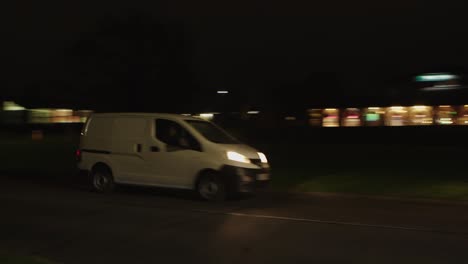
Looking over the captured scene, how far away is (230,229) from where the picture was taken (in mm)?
8711

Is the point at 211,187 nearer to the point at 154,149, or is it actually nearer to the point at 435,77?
the point at 154,149

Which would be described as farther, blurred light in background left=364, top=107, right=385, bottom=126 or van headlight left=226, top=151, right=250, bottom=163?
blurred light in background left=364, top=107, right=385, bottom=126

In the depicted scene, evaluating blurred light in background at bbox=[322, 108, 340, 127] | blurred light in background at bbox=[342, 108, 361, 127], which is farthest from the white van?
blurred light in background at bbox=[322, 108, 340, 127]

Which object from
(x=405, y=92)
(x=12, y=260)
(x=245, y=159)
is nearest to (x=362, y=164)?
(x=245, y=159)

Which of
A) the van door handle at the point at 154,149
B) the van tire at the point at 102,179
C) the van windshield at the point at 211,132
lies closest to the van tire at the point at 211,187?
the van windshield at the point at 211,132

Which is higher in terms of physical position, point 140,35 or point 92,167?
point 140,35

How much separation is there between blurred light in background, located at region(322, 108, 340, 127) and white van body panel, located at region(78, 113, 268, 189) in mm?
26008

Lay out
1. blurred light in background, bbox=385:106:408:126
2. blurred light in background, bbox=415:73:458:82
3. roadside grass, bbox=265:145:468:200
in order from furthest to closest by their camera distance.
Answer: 1. blurred light in background, bbox=415:73:458:82
2. blurred light in background, bbox=385:106:408:126
3. roadside grass, bbox=265:145:468:200

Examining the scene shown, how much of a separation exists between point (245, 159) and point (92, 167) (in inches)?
153

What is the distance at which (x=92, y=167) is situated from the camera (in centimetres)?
1334

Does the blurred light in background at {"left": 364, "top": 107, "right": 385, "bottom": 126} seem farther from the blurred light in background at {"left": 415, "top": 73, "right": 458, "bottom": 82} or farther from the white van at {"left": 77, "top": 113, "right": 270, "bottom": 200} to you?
the white van at {"left": 77, "top": 113, "right": 270, "bottom": 200}

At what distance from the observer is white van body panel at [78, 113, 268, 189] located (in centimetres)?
1189

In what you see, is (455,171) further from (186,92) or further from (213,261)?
(186,92)

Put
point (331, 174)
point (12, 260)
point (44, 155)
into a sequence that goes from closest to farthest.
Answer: point (12, 260) → point (331, 174) → point (44, 155)
